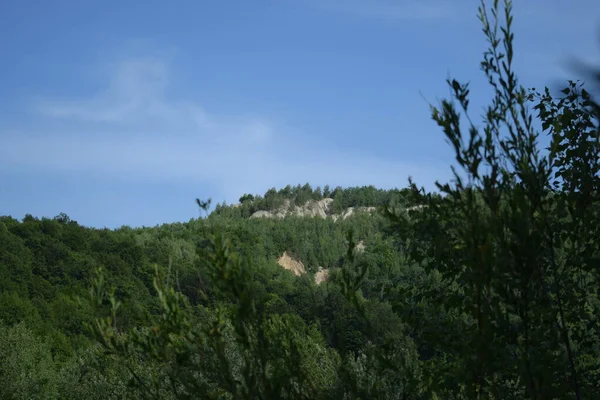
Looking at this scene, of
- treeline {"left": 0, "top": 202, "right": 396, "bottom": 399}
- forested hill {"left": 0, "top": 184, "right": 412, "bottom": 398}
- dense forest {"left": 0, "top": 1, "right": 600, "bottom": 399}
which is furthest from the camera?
forested hill {"left": 0, "top": 184, "right": 412, "bottom": 398}

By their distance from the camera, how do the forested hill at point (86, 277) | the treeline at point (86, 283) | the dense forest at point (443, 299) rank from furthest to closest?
1. the forested hill at point (86, 277)
2. the treeline at point (86, 283)
3. the dense forest at point (443, 299)

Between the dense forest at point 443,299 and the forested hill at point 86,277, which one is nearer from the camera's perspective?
the dense forest at point 443,299

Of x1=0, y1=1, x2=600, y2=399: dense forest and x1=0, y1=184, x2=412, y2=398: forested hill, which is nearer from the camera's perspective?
x1=0, y1=1, x2=600, y2=399: dense forest

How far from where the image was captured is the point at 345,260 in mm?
5934

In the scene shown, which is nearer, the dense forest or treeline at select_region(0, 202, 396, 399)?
the dense forest

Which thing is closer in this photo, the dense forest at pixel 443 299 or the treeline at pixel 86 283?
the dense forest at pixel 443 299

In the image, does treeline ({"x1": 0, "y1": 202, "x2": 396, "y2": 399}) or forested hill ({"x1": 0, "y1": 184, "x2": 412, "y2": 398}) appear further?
forested hill ({"x1": 0, "y1": 184, "x2": 412, "y2": 398})

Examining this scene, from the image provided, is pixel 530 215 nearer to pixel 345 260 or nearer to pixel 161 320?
pixel 345 260

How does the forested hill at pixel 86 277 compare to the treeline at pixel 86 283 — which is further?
the forested hill at pixel 86 277

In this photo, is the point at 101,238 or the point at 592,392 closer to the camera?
the point at 592,392

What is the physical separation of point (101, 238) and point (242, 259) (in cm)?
12213

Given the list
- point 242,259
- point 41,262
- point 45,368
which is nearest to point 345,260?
point 242,259

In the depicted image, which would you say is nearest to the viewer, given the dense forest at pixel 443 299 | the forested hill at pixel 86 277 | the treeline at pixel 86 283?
the dense forest at pixel 443 299

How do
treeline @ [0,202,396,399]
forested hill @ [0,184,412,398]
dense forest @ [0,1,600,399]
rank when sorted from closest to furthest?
dense forest @ [0,1,600,399], treeline @ [0,202,396,399], forested hill @ [0,184,412,398]
